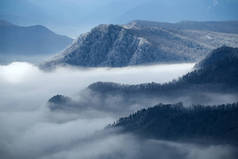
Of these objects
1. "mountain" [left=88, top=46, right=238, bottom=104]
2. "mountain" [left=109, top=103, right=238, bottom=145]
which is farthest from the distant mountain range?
"mountain" [left=109, top=103, right=238, bottom=145]

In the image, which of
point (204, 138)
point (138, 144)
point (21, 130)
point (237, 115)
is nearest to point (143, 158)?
point (138, 144)

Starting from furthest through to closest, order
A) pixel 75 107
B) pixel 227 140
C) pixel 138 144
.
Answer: pixel 75 107, pixel 138 144, pixel 227 140

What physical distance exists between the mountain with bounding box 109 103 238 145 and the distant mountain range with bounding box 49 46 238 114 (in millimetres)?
21625

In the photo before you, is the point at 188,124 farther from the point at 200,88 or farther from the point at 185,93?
the point at 200,88

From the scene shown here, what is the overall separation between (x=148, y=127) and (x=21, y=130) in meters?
52.0

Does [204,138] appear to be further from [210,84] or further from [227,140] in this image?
[210,84]

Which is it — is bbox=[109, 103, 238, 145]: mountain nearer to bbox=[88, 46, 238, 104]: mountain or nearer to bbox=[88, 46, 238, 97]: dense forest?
bbox=[88, 46, 238, 104]: mountain

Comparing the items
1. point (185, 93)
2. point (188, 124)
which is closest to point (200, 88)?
point (185, 93)

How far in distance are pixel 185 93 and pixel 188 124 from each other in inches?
1777

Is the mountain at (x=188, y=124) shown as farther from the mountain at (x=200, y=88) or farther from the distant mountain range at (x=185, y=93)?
the mountain at (x=200, y=88)

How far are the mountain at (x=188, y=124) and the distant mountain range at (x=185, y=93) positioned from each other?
2162cm

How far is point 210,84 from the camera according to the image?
18038 cm

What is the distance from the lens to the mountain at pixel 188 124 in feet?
422

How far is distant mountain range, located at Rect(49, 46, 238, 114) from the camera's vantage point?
564 ft
